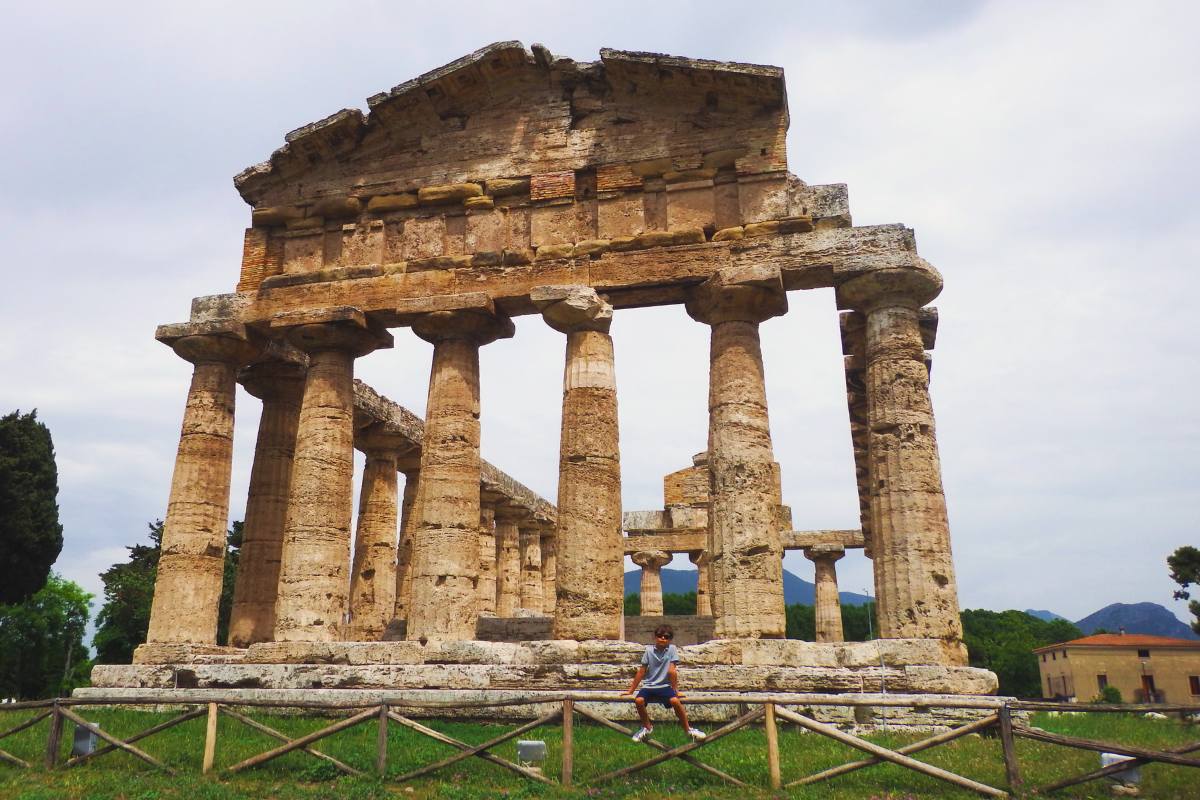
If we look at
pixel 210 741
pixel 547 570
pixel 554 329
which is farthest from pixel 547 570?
pixel 210 741

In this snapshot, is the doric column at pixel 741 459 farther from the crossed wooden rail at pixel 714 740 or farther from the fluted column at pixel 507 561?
the fluted column at pixel 507 561

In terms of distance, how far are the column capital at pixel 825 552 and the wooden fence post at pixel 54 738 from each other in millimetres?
27358

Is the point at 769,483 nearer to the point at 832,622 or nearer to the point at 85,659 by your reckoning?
the point at 832,622

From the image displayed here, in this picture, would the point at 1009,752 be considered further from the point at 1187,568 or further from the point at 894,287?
the point at 1187,568

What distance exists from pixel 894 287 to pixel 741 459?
4.26 metres

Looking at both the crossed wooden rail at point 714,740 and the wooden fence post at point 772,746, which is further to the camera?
the wooden fence post at point 772,746

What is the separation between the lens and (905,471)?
15.6 m

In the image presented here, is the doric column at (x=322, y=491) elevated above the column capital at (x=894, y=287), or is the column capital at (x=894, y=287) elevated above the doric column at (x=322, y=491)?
the column capital at (x=894, y=287)

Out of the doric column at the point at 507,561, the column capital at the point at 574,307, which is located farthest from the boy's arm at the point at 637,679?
the doric column at the point at 507,561

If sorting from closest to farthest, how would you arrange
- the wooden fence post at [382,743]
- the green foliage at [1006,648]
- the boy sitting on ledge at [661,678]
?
the wooden fence post at [382,743] → the boy sitting on ledge at [661,678] → the green foliage at [1006,648]

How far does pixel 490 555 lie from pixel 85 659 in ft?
90.7

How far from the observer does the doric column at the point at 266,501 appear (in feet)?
67.7

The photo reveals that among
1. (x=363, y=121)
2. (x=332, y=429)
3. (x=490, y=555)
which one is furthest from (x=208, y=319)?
(x=490, y=555)

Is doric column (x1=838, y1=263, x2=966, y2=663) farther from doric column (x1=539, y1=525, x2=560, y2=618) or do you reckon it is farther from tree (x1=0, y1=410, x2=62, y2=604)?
tree (x1=0, y1=410, x2=62, y2=604)
